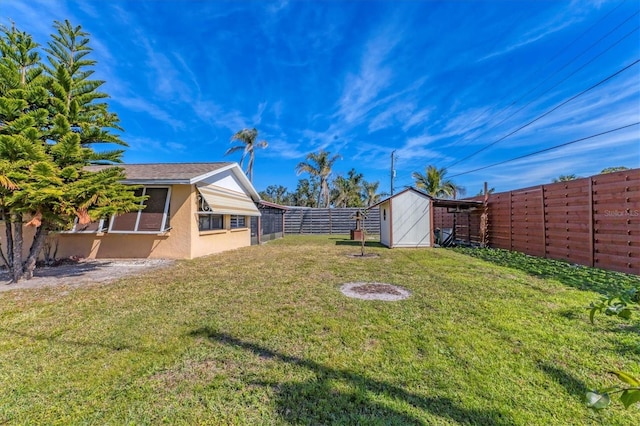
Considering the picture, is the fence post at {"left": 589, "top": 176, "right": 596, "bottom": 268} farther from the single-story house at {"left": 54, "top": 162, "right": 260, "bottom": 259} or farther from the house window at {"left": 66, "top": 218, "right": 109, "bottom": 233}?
the house window at {"left": 66, "top": 218, "right": 109, "bottom": 233}

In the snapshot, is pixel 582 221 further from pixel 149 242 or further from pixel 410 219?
pixel 149 242

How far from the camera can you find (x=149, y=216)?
10.2 metres

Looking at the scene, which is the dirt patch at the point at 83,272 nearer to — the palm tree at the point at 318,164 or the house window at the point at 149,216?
the house window at the point at 149,216

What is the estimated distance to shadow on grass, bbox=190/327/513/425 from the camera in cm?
248

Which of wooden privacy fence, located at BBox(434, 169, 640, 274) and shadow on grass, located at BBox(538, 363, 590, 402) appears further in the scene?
wooden privacy fence, located at BBox(434, 169, 640, 274)

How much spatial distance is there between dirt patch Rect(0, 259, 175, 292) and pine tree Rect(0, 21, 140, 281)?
0.51m

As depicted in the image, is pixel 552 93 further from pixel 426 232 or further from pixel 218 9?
pixel 218 9

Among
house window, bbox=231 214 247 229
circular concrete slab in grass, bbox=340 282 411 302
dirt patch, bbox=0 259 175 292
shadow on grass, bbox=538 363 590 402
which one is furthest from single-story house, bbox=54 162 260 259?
shadow on grass, bbox=538 363 590 402

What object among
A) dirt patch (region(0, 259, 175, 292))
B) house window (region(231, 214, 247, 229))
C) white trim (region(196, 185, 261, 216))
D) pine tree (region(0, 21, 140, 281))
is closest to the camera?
pine tree (region(0, 21, 140, 281))

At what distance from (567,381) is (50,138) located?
1101 centimetres

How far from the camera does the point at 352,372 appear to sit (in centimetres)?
315

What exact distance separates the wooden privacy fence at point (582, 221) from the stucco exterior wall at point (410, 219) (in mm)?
3615

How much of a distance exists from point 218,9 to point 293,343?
12013 mm

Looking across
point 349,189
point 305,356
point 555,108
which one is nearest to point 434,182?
point 555,108
